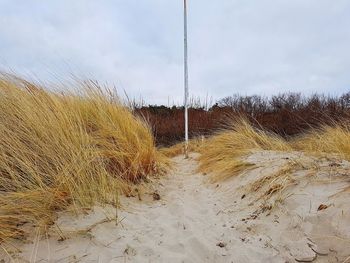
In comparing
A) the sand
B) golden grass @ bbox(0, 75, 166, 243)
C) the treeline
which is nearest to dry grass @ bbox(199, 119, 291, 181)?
the sand

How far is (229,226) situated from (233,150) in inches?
102

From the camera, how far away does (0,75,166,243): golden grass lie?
2.91 m

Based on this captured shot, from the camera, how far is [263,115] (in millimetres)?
10648

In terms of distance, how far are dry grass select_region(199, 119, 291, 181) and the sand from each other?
0.70 m

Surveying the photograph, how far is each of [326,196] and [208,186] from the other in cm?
168

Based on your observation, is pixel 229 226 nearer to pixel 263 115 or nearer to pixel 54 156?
pixel 54 156

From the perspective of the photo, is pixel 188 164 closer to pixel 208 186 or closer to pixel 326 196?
pixel 208 186

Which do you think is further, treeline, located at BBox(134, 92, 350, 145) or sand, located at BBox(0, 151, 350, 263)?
treeline, located at BBox(134, 92, 350, 145)

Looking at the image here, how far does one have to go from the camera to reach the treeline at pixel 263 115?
30.6 ft

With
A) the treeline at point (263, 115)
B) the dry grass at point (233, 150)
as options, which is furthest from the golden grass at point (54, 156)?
the treeline at point (263, 115)

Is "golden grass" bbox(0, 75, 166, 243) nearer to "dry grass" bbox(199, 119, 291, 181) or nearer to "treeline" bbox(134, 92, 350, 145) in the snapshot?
"dry grass" bbox(199, 119, 291, 181)

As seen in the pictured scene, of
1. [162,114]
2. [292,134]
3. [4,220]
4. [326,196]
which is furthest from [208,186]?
[162,114]

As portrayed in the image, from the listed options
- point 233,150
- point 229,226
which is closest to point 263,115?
point 233,150

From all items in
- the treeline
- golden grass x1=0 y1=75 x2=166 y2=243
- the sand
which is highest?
the treeline
